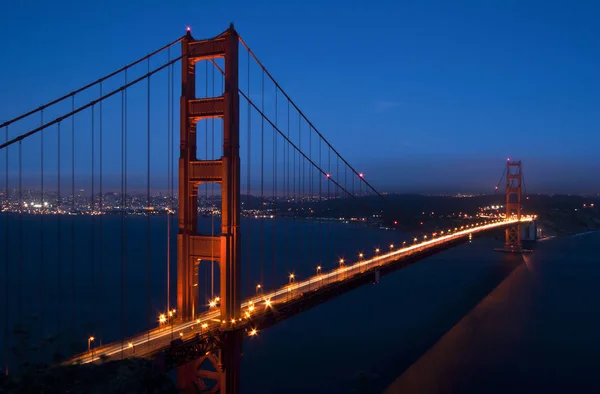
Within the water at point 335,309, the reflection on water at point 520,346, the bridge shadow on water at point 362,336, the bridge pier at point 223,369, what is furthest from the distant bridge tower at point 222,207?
the reflection on water at point 520,346

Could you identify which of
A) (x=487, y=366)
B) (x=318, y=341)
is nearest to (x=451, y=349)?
(x=487, y=366)

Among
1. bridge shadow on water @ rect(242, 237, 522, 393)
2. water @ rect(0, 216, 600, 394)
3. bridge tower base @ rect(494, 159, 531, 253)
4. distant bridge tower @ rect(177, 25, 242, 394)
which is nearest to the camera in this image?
distant bridge tower @ rect(177, 25, 242, 394)

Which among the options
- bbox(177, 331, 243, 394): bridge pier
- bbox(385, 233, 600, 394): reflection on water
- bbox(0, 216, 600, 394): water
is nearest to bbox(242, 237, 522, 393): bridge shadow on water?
bbox(0, 216, 600, 394): water

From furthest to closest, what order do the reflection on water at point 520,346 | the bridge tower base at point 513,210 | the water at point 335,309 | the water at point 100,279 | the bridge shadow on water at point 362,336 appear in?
1. the bridge tower base at point 513,210
2. the water at point 335,309
3. the bridge shadow on water at point 362,336
4. the reflection on water at point 520,346
5. the water at point 100,279

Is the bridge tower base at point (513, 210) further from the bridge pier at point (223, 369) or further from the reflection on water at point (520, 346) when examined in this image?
the bridge pier at point (223, 369)

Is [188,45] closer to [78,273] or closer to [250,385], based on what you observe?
[250,385]

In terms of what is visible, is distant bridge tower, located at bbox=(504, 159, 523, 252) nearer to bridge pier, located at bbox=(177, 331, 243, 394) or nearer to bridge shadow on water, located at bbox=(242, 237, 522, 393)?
bridge shadow on water, located at bbox=(242, 237, 522, 393)

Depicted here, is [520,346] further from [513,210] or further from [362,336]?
[513,210]

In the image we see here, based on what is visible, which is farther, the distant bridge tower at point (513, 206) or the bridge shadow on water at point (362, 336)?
the distant bridge tower at point (513, 206)
